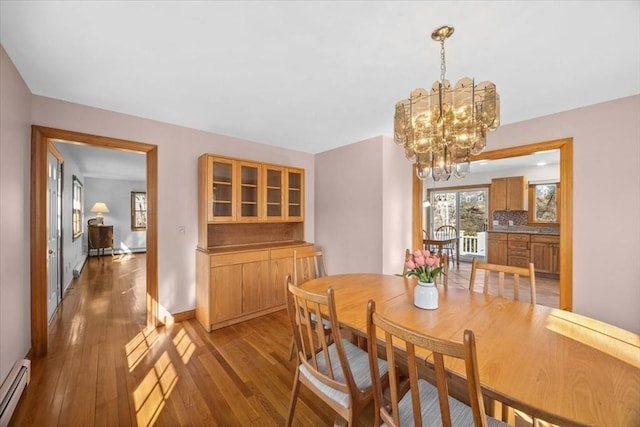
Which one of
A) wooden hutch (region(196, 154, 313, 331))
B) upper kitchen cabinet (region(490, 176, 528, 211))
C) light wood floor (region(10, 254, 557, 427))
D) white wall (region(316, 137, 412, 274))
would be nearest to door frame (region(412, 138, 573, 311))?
white wall (region(316, 137, 412, 274))

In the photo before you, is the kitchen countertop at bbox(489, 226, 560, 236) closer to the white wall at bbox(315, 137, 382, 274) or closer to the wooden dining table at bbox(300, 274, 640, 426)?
the white wall at bbox(315, 137, 382, 274)

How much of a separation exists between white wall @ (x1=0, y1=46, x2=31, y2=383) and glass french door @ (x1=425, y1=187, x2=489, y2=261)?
7282 mm

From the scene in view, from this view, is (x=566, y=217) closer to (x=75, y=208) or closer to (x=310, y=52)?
(x=310, y=52)

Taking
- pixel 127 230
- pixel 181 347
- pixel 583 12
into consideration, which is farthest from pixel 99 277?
pixel 583 12

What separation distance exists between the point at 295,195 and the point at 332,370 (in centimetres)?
278

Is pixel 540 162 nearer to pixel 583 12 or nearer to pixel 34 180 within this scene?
pixel 583 12

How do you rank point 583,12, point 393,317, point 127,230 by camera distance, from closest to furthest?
point 583,12 < point 393,317 < point 127,230

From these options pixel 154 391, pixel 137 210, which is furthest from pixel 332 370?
pixel 137 210

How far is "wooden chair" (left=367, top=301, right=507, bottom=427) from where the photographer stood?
2.47 feet

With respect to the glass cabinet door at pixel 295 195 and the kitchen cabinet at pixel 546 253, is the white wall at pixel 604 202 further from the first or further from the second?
the kitchen cabinet at pixel 546 253

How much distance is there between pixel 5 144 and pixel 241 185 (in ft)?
6.33

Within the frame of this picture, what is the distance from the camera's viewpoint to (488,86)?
1.59 m

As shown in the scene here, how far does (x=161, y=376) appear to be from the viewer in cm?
207

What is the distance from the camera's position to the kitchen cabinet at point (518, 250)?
17.9ft
